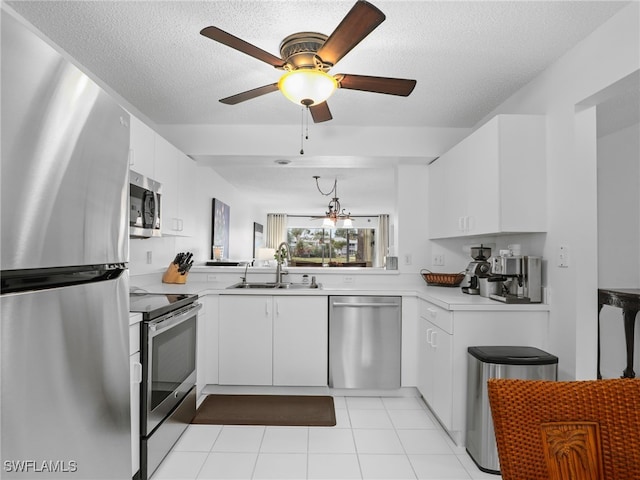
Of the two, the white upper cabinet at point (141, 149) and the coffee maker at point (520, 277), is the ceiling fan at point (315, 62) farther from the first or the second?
the coffee maker at point (520, 277)

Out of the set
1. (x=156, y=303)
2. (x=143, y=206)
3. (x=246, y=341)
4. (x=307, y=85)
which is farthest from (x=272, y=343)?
(x=307, y=85)

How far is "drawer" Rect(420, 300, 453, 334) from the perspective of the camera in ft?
7.67

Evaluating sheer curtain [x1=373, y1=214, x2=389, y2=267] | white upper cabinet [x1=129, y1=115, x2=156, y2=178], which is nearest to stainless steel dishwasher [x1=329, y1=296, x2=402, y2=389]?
white upper cabinet [x1=129, y1=115, x2=156, y2=178]

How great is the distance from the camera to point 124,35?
6.65ft

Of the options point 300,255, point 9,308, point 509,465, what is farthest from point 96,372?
point 300,255

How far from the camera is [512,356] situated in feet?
6.62

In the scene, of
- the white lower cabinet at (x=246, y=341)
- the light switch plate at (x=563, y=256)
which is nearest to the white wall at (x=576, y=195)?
the light switch plate at (x=563, y=256)

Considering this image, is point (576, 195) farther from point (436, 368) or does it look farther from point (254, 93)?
point (254, 93)

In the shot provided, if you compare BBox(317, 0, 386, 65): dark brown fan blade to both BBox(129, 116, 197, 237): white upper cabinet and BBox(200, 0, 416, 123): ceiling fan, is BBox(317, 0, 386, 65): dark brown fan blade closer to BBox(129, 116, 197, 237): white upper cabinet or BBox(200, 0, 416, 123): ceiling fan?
BBox(200, 0, 416, 123): ceiling fan

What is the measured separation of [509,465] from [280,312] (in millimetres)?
2292

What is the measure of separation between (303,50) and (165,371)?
1.89 metres

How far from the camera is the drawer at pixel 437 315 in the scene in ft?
7.67

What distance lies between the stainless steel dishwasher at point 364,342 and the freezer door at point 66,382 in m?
1.85

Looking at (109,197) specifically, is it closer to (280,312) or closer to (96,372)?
(96,372)
